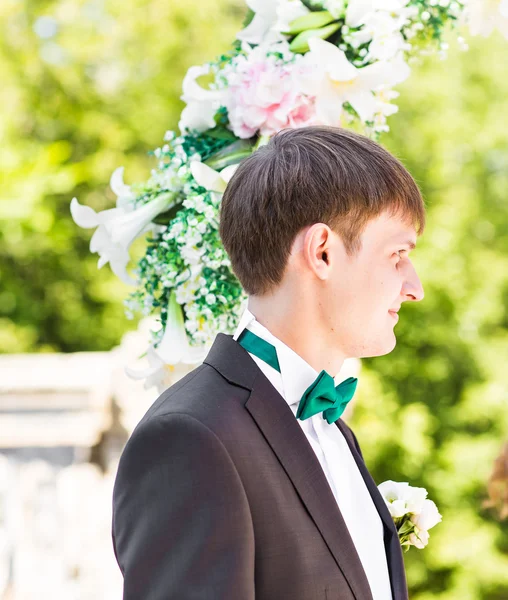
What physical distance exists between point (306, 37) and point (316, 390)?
3.30 feet

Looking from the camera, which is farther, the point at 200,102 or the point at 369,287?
the point at 200,102

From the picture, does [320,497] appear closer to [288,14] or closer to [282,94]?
[282,94]

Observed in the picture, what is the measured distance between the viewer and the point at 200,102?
2080 millimetres

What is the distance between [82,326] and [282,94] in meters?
7.32

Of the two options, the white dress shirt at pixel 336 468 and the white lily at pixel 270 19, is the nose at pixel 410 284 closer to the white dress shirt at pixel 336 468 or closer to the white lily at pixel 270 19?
the white dress shirt at pixel 336 468

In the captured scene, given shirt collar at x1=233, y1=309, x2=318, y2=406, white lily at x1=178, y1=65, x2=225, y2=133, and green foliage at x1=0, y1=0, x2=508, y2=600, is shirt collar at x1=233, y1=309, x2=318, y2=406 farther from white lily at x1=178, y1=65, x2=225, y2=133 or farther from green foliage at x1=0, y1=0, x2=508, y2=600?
green foliage at x1=0, y1=0, x2=508, y2=600

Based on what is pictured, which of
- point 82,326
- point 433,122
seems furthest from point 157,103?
point 433,122

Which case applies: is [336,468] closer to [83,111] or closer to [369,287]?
[369,287]

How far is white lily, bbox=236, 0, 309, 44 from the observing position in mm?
2029

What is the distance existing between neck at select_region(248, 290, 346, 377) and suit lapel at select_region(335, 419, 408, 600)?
263 millimetres

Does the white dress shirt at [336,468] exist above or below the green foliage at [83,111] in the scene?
above

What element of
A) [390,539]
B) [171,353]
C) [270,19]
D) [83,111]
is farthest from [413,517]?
[83,111]

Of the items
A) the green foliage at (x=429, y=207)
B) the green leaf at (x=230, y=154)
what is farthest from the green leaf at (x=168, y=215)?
the green foliage at (x=429, y=207)

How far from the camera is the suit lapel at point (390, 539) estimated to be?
1487 mm
